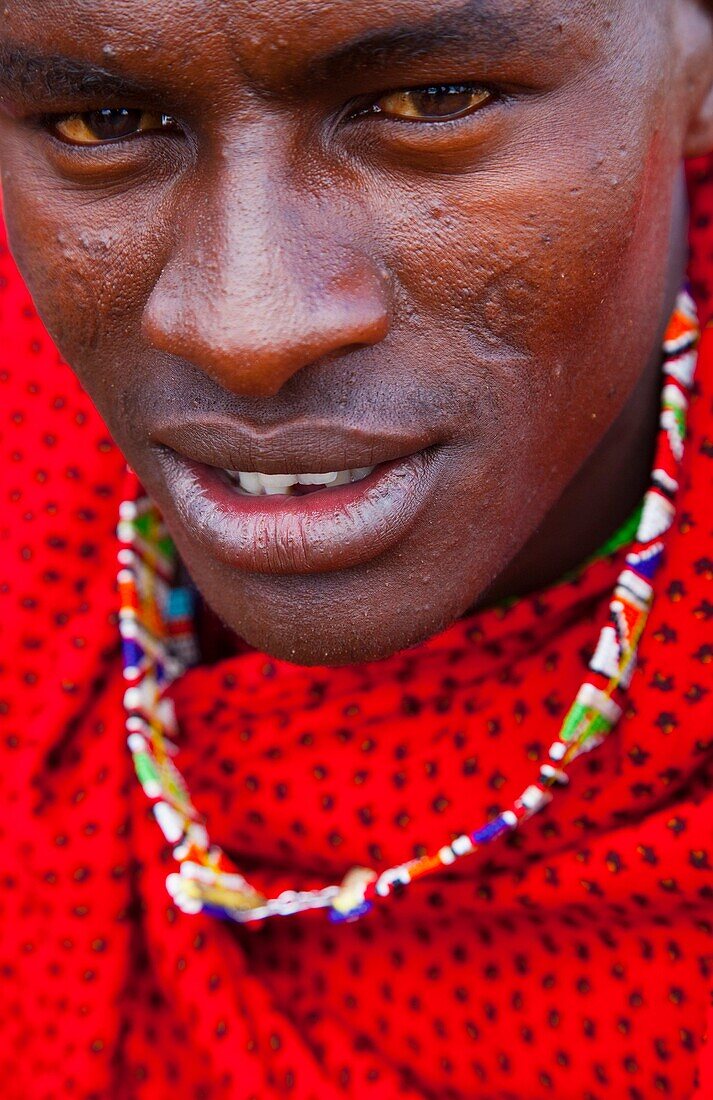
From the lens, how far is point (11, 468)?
80.3 inches

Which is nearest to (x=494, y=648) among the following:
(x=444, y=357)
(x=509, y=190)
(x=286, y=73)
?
(x=444, y=357)

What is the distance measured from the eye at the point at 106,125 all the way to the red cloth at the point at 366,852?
2.39ft

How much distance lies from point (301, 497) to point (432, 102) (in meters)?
0.40

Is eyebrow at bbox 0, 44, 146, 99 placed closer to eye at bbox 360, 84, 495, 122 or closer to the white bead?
eye at bbox 360, 84, 495, 122

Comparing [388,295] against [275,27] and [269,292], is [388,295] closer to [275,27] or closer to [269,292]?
[269,292]

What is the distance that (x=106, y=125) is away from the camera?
1239mm

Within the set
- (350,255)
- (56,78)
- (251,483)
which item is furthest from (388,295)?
(56,78)

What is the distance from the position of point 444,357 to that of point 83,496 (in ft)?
3.16

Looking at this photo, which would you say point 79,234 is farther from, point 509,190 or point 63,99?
point 509,190

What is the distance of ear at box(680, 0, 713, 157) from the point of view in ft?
4.48

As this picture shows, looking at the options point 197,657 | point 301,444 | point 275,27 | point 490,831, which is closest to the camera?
point 275,27

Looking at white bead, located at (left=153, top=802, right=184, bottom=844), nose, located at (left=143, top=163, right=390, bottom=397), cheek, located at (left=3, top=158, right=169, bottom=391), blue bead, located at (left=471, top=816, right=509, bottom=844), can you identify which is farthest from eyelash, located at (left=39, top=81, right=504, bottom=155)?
white bead, located at (left=153, top=802, right=184, bottom=844)

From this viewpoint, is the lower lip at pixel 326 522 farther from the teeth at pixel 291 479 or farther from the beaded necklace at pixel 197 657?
the beaded necklace at pixel 197 657

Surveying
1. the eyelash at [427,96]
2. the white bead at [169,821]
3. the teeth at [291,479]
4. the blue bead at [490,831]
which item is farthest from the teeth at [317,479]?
the white bead at [169,821]
